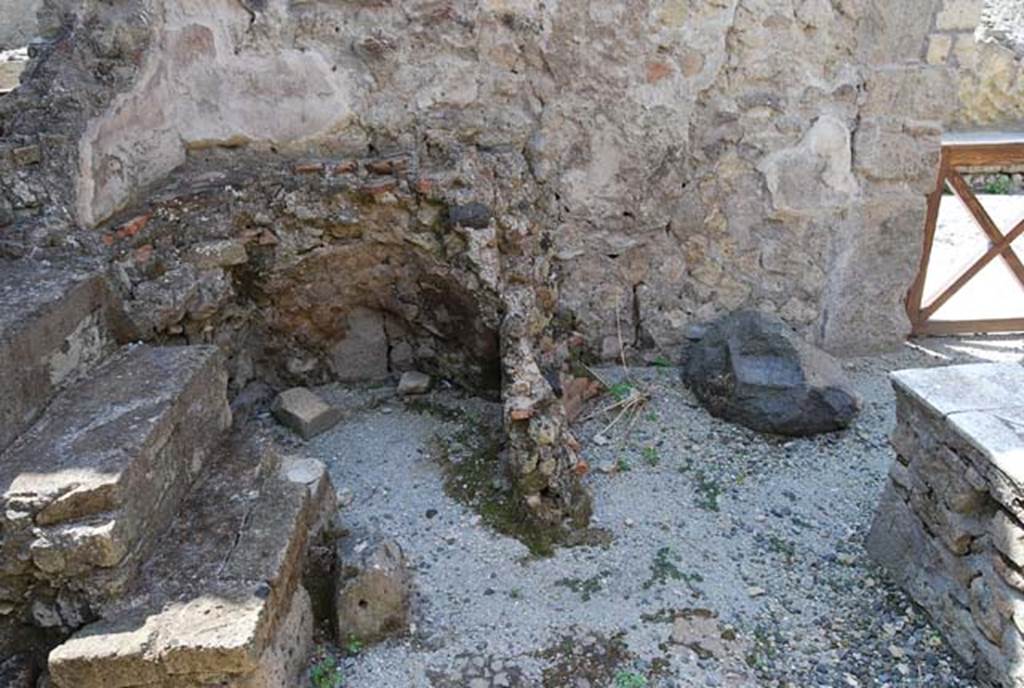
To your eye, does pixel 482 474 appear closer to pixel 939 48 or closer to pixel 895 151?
pixel 895 151

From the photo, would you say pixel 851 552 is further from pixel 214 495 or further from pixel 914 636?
pixel 214 495

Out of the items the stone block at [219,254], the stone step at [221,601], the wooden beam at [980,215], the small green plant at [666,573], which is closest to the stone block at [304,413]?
the stone block at [219,254]

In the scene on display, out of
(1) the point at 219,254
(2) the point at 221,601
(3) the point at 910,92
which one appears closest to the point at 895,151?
(3) the point at 910,92

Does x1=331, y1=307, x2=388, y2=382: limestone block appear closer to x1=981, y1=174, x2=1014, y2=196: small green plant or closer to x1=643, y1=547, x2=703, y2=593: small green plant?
x1=643, y1=547, x2=703, y2=593: small green plant

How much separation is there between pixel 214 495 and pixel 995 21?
28.6 ft

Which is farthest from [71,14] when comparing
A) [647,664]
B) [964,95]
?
[964,95]

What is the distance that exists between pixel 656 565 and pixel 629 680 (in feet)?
1.73

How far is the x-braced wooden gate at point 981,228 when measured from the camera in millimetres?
4094

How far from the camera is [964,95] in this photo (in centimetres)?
817

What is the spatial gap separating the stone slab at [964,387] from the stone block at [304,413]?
2.29 meters

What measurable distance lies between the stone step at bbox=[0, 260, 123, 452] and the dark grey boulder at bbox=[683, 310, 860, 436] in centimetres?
253

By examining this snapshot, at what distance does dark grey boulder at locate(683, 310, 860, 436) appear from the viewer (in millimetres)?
3602

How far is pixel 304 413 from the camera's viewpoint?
3617 millimetres

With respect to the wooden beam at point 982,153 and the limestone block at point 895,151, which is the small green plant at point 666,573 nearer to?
the limestone block at point 895,151
